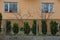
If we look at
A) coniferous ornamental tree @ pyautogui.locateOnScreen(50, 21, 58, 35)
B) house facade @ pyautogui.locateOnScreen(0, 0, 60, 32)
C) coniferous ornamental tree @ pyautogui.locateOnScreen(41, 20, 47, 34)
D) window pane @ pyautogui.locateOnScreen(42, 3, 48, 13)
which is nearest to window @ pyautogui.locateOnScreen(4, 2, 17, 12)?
house facade @ pyautogui.locateOnScreen(0, 0, 60, 32)

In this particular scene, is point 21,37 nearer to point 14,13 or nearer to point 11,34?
point 11,34

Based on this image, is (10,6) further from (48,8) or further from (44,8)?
(48,8)

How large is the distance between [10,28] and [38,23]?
6.93 ft

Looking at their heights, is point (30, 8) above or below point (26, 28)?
above

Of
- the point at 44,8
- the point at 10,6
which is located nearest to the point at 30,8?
the point at 44,8

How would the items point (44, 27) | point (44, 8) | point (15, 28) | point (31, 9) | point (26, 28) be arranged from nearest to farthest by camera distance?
point (26, 28) → point (15, 28) → point (44, 27) → point (31, 9) → point (44, 8)

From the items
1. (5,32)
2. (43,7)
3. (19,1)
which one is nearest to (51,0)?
(43,7)

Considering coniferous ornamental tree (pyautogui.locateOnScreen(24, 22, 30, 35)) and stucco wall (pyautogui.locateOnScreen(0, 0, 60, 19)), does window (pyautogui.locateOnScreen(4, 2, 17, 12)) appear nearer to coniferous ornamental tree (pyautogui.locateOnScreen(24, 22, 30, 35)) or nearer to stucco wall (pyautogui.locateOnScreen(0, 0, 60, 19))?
stucco wall (pyautogui.locateOnScreen(0, 0, 60, 19))

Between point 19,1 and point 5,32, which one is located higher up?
point 19,1

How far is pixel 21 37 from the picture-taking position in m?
16.3

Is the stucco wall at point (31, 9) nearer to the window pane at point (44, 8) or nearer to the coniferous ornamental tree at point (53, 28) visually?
the window pane at point (44, 8)

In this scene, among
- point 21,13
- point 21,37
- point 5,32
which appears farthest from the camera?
point 21,13

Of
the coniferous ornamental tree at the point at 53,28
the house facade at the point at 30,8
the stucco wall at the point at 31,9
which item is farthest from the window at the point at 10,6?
the coniferous ornamental tree at the point at 53,28

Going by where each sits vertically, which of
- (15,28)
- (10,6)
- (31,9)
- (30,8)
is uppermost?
(10,6)
